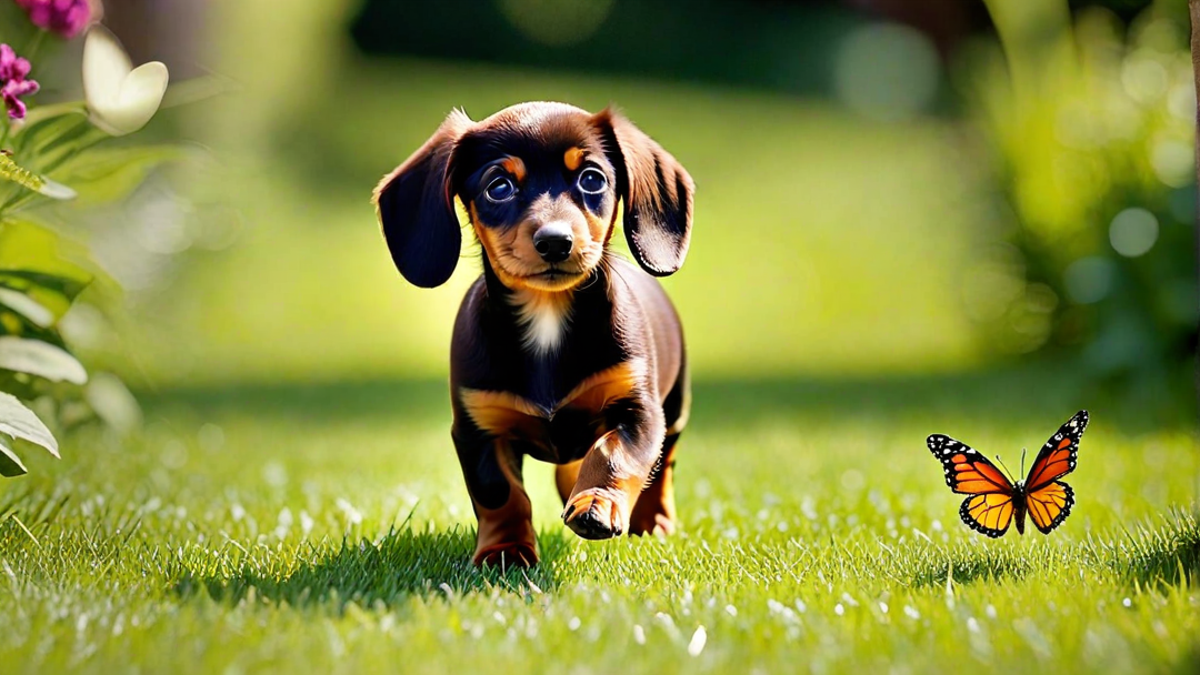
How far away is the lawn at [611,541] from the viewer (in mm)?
2094

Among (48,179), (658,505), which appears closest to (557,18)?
(48,179)

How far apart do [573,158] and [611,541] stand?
91cm

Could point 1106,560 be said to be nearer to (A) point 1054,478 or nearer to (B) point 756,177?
(A) point 1054,478

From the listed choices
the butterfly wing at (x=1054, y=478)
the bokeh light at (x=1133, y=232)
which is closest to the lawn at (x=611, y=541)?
the butterfly wing at (x=1054, y=478)

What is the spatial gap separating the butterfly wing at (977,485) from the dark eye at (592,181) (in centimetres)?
87

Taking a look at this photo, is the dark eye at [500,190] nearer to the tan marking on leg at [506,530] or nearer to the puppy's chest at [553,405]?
the puppy's chest at [553,405]

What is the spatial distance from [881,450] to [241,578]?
2.70 m

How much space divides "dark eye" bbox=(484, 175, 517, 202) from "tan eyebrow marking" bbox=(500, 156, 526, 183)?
0.8 inches

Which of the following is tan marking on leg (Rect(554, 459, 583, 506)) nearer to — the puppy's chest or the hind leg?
the hind leg

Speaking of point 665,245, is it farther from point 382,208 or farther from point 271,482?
point 271,482

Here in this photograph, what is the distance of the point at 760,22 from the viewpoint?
50.5ft

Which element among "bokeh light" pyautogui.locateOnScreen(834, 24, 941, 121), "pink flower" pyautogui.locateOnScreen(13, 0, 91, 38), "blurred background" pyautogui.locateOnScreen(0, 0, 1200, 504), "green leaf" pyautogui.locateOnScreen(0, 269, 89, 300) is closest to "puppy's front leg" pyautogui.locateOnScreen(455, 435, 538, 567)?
"blurred background" pyautogui.locateOnScreen(0, 0, 1200, 504)

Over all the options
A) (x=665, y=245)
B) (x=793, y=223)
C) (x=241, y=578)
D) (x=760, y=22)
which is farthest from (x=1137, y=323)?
(x=760, y=22)

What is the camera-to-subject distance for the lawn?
2.09m
